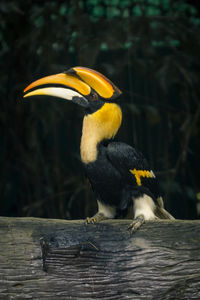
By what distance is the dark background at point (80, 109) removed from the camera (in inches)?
75.2

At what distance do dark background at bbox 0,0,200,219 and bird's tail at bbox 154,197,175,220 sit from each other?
570 mm

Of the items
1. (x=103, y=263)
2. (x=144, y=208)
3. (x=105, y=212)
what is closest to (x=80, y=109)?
(x=105, y=212)

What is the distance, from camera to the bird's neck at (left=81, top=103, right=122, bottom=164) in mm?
1293

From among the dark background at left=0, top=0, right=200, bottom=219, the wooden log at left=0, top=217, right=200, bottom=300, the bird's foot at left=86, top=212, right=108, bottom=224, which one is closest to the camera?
the wooden log at left=0, top=217, right=200, bottom=300

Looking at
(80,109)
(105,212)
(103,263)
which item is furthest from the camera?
(80,109)

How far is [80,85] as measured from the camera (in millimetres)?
1309

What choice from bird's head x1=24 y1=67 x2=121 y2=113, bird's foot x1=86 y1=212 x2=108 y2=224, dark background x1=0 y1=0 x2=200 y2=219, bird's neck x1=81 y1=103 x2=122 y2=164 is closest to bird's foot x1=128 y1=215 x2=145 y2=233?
bird's foot x1=86 y1=212 x2=108 y2=224

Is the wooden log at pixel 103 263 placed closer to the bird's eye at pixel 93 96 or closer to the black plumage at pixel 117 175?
the black plumage at pixel 117 175

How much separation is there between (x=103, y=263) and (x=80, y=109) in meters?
1.05

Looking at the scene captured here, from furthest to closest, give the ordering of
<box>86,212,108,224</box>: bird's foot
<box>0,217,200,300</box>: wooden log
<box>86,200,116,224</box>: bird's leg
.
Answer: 1. <box>86,200,116,224</box>: bird's leg
2. <box>86,212,108,224</box>: bird's foot
3. <box>0,217,200,300</box>: wooden log

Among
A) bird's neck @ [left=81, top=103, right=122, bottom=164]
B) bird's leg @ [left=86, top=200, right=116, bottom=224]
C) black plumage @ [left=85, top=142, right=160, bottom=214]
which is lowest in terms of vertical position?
bird's leg @ [left=86, top=200, right=116, bottom=224]

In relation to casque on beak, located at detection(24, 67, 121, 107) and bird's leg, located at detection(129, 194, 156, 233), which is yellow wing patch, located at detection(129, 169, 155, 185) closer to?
bird's leg, located at detection(129, 194, 156, 233)

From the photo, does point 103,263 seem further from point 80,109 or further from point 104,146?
point 80,109

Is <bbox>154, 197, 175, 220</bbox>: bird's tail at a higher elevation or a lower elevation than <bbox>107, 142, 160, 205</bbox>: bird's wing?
lower
